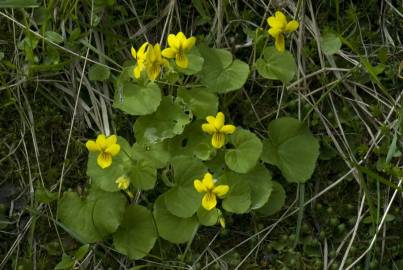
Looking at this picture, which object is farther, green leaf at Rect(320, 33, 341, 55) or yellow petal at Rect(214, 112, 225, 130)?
green leaf at Rect(320, 33, 341, 55)

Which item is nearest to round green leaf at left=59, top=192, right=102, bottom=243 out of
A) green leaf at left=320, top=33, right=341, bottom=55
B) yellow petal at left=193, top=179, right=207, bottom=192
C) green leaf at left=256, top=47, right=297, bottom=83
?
yellow petal at left=193, top=179, right=207, bottom=192

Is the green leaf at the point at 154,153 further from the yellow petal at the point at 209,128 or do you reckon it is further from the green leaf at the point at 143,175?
the yellow petal at the point at 209,128

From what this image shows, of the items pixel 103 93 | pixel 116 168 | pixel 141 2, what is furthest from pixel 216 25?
pixel 116 168

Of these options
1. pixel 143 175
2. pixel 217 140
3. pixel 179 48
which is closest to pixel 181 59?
pixel 179 48

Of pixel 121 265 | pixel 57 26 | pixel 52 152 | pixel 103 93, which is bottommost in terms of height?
pixel 121 265

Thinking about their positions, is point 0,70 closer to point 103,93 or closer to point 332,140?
point 103,93

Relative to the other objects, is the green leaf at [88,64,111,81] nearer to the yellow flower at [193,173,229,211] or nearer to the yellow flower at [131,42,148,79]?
the yellow flower at [131,42,148,79]
